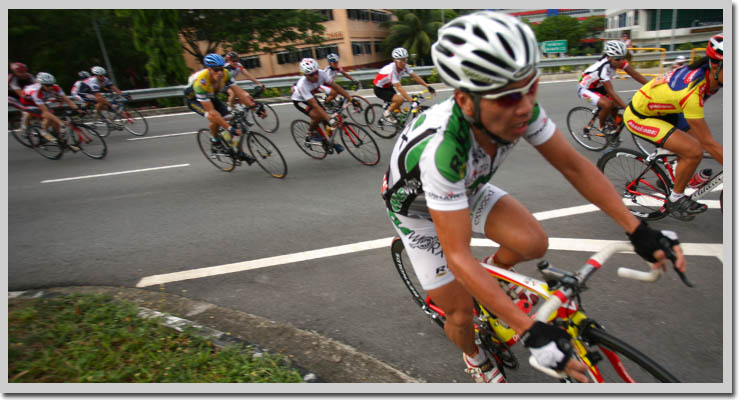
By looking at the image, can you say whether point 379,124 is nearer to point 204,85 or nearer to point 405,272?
point 204,85

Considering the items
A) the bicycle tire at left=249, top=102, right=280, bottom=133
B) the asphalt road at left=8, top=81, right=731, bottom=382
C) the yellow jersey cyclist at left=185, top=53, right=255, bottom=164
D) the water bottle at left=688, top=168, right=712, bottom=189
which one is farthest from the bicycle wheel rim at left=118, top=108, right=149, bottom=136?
the water bottle at left=688, top=168, right=712, bottom=189

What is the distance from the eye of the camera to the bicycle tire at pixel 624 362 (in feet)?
5.69

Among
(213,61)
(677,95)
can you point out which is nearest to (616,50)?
(677,95)

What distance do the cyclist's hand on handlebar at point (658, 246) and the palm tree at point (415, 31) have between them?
154 ft

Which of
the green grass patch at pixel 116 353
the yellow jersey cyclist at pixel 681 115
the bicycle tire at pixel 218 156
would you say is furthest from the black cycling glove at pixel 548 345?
the bicycle tire at pixel 218 156

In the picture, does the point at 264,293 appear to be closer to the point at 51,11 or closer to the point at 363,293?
the point at 363,293

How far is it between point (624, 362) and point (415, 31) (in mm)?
49825

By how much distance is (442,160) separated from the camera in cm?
176

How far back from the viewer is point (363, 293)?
361cm

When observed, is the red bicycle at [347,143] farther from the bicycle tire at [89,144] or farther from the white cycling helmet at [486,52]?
the white cycling helmet at [486,52]

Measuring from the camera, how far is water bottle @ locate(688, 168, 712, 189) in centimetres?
404

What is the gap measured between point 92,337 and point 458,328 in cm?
253

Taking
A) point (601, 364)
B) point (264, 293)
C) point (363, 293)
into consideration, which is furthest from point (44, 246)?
point (601, 364)

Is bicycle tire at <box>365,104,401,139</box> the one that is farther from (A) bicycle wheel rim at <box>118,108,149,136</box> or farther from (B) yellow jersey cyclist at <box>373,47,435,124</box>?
(A) bicycle wheel rim at <box>118,108,149,136</box>
